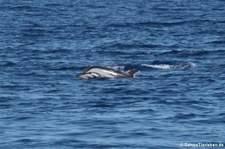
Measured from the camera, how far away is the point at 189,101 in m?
27.0

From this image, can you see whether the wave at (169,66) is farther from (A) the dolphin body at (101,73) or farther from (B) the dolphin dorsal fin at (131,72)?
(A) the dolphin body at (101,73)

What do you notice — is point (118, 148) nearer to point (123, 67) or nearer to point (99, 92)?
point (99, 92)

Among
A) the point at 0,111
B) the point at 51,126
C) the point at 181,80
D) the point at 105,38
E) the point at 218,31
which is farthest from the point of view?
the point at 218,31

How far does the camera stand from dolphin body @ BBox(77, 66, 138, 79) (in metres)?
32.1

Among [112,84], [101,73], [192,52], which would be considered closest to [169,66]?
[101,73]

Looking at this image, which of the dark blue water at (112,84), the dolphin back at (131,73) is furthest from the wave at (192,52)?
the dolphin back at (131,73)

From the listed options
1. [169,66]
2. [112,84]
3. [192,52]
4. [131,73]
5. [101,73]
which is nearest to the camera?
[112,84]

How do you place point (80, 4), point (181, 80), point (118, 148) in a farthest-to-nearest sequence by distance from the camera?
point (80, 4) < point (181, 80) < point (118, 148)

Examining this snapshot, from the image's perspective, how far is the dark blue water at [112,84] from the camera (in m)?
22.6

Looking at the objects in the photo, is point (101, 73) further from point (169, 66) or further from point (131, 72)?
point (169, 66)

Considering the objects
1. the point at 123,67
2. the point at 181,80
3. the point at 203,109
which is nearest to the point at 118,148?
the point at 203,109

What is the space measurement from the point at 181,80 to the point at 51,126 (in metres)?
9.01

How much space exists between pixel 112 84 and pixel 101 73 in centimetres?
158

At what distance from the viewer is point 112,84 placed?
101 feet
